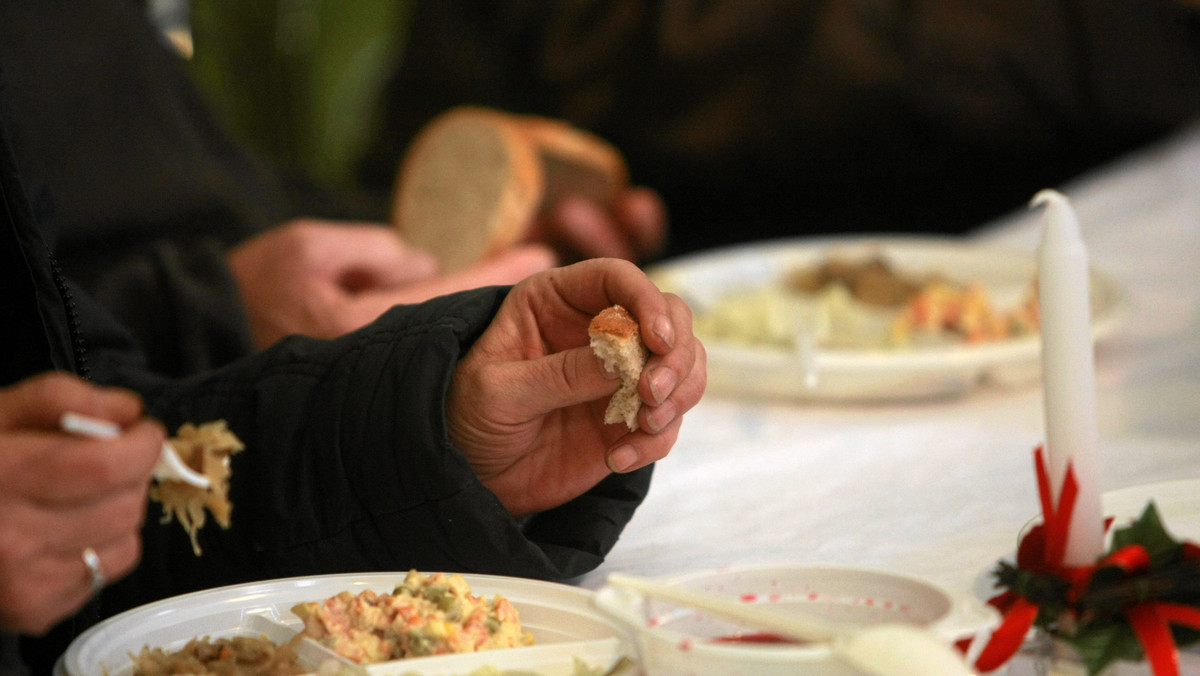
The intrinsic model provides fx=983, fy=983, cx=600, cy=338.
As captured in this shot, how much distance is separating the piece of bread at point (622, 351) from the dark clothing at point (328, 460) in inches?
3.1

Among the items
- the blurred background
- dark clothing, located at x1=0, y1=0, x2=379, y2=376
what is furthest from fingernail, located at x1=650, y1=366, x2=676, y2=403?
the blurred background

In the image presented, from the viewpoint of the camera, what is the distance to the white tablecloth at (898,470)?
56cm

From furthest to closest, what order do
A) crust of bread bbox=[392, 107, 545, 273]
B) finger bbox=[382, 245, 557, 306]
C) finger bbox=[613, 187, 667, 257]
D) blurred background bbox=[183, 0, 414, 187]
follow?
blurred background bbox=[183, 0, 414, 187]
finger bbox=[613, 187, 667, 257]
crust of bread bbox=[392, 107, 545, 273]
finger bbox=[382, 245, 557, 306]

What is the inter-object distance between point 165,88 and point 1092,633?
1028 millimetres

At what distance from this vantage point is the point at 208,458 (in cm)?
37

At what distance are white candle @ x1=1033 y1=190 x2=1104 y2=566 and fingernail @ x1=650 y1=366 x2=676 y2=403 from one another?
16cm

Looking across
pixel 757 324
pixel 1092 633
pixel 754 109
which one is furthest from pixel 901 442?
pixel 754 109

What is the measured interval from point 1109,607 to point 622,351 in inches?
8.3

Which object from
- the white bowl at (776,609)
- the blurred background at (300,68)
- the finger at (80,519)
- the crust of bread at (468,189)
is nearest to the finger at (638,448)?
the white bowl at (776,609)

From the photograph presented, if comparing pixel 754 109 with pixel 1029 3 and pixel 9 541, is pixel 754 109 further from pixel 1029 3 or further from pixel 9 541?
pixel 9 541

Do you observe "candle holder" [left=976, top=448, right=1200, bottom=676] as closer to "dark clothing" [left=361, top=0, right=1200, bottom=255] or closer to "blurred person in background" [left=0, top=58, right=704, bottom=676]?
"blurred person in background" [left=0, top=58, right=704, bottom=676]

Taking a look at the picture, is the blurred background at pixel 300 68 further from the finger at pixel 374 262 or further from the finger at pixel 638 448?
the finger at pixel 638 448

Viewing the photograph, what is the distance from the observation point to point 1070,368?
1.20 ft

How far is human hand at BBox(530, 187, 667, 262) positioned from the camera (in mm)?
1322
